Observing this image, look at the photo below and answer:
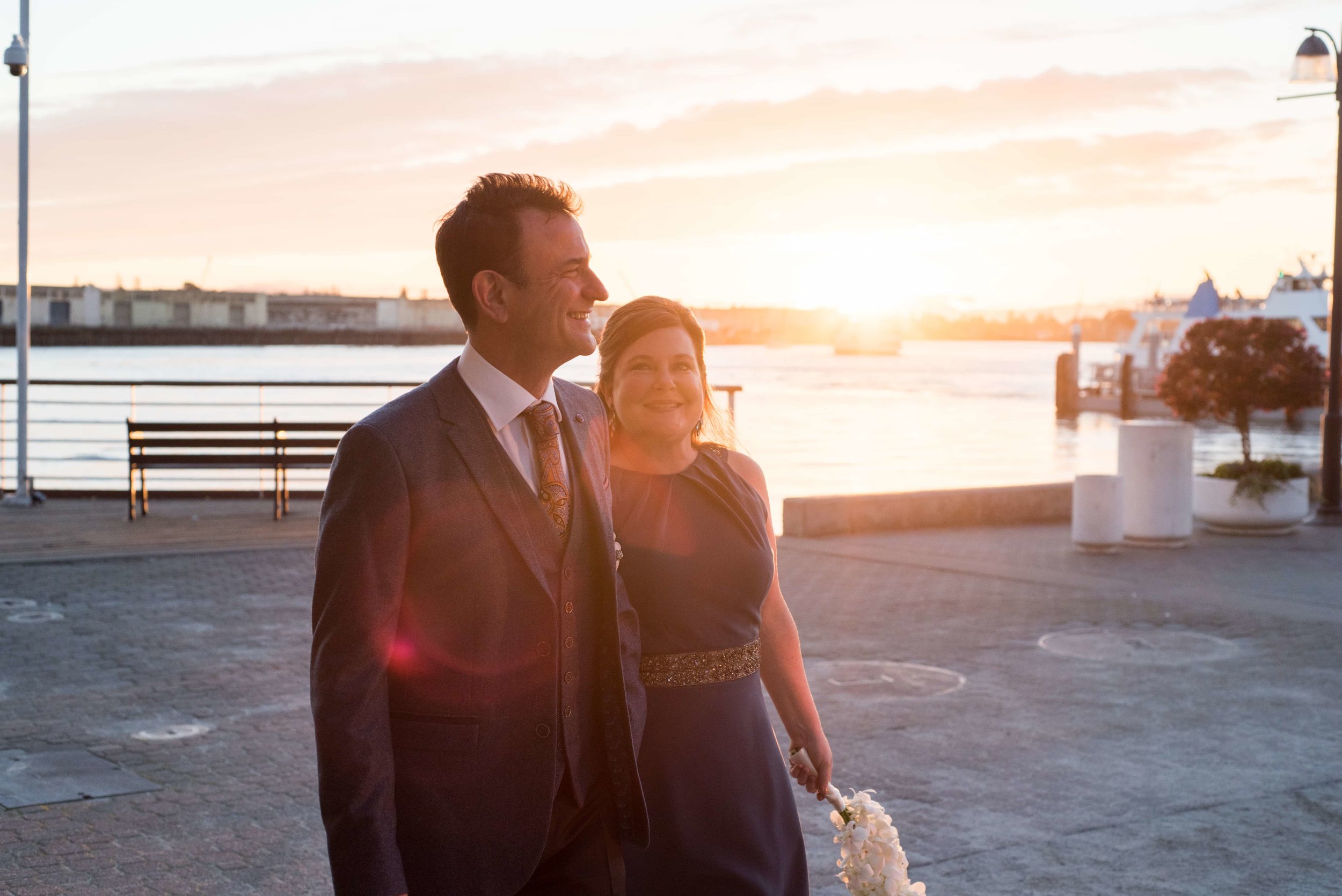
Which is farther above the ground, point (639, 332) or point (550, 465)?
point (639, 332)

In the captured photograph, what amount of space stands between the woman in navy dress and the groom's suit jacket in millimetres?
555

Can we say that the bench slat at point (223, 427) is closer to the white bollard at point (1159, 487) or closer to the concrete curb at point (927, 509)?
the concrete curb at point (927, 509)

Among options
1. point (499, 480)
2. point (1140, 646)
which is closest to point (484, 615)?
point (499, 480)

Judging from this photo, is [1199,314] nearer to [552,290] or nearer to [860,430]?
[860,430]

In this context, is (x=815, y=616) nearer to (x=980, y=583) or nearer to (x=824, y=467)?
(x=980, y=583)

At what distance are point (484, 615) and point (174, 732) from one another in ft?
14.6

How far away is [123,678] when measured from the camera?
7.19 m

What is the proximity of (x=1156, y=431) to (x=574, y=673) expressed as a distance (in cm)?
1170

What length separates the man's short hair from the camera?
237 centimetres

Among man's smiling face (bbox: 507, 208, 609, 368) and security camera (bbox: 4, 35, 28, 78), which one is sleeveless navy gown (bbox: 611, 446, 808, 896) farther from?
security camera (bbox: 4, 35, 28, 78)

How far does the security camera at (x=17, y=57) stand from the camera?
1555 cm

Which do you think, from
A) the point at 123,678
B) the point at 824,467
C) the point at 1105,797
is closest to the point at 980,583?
the point at 1105,797

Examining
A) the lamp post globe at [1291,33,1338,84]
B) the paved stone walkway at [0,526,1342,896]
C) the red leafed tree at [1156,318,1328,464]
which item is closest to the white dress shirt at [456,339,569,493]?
the paved stone walkway at [0,526,1342,896]

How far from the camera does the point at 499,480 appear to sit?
2.32 m
